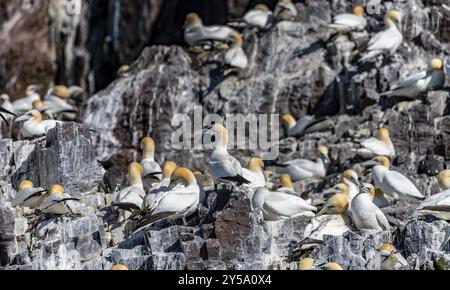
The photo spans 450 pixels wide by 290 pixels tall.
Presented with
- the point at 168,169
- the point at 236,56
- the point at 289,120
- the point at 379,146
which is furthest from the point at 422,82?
the point at 168,169

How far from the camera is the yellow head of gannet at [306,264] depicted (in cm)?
2166

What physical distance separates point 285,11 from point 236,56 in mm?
1449

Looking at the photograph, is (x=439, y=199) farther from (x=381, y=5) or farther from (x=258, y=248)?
(x=381, y=5)

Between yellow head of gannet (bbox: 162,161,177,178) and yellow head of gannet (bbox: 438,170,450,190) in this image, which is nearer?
yellow head of gannet (bbox: 438,170,450,190)

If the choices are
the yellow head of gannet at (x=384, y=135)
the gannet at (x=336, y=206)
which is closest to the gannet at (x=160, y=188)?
the gannet at (x=336, y=206)

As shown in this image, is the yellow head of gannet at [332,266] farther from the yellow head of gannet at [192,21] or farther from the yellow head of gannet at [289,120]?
the yellow head of gannet at [192,21]

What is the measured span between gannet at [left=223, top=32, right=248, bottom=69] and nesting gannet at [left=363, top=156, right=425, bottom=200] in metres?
5.79

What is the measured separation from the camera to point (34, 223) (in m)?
24.9

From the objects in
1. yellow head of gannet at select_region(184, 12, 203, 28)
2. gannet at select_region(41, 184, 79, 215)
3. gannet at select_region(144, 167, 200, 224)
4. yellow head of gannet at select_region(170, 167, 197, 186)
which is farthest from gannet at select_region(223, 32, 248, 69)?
gannet at select_region(144, 167, 200, 224)

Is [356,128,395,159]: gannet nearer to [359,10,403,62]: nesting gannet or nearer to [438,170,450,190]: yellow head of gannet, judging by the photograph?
[359,10,403,62]: nesting gannet

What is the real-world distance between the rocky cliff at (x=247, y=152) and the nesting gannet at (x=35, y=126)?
Answer: 2.37 ft

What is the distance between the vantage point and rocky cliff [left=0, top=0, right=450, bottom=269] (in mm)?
22625

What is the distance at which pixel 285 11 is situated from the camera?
3347cm
